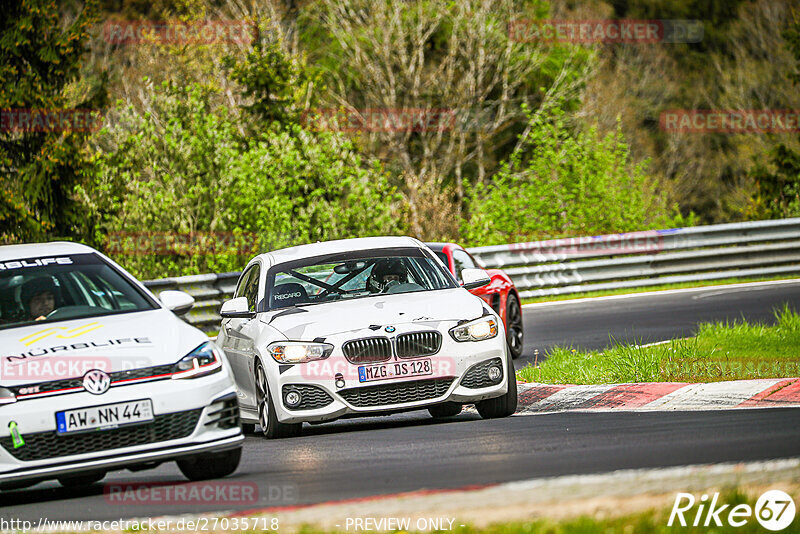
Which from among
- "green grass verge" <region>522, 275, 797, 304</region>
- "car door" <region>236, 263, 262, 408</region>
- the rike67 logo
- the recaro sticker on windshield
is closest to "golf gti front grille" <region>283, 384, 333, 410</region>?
"car door" <region>236, 263, 262, 408</region>

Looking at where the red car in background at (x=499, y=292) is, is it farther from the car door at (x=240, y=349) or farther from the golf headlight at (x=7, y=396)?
the golf headlight at (x=7, y=396)

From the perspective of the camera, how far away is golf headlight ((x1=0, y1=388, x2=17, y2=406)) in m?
7.79

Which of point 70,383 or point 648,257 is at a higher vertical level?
point 70,383

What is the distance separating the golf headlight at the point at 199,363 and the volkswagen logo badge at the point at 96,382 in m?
0.39

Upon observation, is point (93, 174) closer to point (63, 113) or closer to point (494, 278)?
point (63, 113)

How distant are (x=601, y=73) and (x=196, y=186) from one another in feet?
110

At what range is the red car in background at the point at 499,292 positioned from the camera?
52.4 feet

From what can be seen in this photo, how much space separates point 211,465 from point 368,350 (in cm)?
212

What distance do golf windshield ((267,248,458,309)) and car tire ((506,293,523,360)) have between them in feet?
14.5

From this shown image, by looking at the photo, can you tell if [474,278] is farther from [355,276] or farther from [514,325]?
[514,325]

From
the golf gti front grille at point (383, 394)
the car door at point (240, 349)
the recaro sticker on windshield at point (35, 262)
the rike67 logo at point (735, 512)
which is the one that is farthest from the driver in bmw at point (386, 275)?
the rike67 logo at point (735, 512)

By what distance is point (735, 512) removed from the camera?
5.75 m

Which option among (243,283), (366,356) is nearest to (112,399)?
(366,356)

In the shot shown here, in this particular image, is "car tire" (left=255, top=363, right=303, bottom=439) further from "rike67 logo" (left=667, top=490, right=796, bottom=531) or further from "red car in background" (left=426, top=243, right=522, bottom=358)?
"red car in background" (left=426, top=243, right=522, bottom=358)
